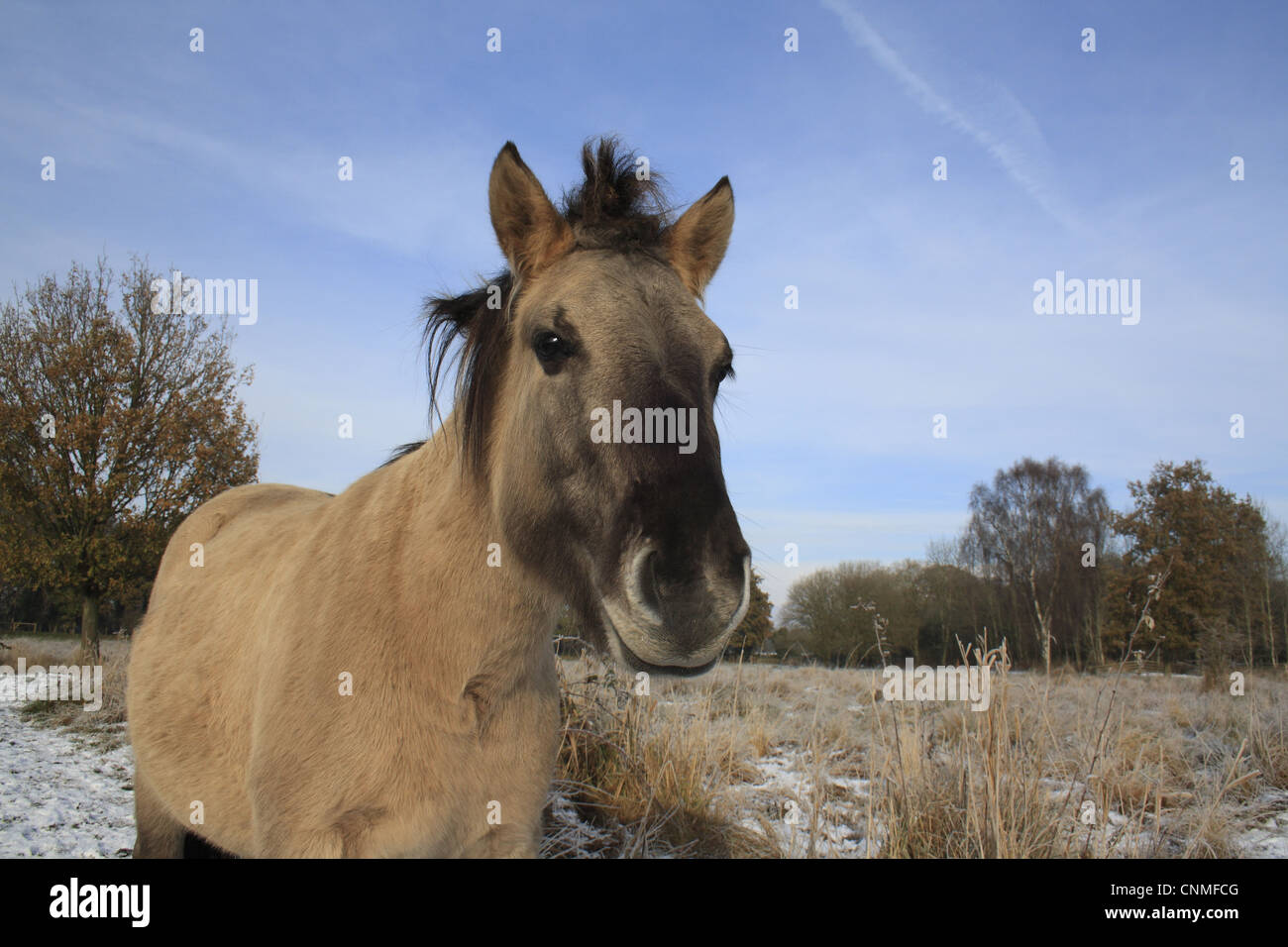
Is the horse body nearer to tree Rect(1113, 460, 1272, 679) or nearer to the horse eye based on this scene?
the horse eye

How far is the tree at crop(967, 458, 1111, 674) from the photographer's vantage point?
28297 millimetres

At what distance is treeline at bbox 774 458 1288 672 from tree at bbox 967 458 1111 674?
0.07 meters

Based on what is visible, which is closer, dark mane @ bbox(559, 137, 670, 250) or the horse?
the horse

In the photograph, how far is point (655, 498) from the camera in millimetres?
1974

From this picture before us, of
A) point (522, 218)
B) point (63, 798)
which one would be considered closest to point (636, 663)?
point (522, 218)

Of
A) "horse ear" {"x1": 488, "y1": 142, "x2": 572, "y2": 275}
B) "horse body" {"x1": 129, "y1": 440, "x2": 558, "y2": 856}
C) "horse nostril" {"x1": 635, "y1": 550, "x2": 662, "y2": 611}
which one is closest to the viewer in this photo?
"horse nostril" {"x1": 635, "y1": 550, "x2": 662, "y2": 611}

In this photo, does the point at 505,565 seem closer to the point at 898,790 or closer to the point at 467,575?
the point at 467,575

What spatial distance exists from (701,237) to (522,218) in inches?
35.7

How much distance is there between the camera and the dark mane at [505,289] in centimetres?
274

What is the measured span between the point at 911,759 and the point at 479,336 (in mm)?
3842

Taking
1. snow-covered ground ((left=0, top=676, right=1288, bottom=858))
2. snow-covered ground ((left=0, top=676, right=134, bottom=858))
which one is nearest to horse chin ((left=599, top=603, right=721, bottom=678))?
snow-covered ground ((left=0, top=676, right=1288, bottom=858))

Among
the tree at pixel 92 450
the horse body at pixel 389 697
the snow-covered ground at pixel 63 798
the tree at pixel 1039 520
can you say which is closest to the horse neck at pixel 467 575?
the horse body at pixel 389 697
